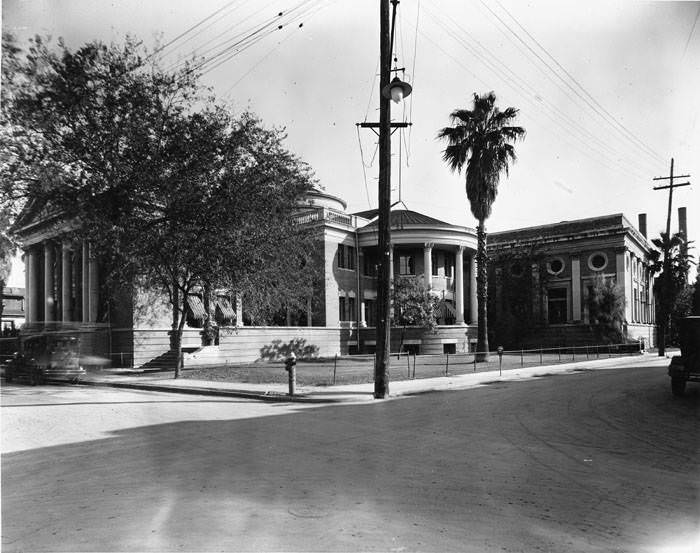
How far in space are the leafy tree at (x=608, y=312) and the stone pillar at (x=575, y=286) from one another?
4752mm

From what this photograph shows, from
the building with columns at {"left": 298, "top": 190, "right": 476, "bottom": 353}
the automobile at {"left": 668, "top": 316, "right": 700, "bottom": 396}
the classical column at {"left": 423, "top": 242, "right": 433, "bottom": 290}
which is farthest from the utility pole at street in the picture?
the classical column at {"left": 423, "top": 242, "right": 433, "bottom": 290}

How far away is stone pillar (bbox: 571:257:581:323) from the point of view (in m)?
46.9

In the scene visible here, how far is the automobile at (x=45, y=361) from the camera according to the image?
19375 mm

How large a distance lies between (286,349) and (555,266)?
28574 millimetres

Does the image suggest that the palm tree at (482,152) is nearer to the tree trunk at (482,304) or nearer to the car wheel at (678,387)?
the tree trunk at (482,304)

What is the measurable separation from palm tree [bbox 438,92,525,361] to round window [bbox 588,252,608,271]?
920 inches

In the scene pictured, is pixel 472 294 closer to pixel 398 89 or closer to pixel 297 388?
pixel 297 388

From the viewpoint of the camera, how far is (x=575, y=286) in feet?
156

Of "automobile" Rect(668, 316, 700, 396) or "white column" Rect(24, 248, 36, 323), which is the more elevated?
"white column" Rect(24, 248, 36, 323)

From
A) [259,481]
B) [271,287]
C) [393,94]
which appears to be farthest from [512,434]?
[271,287]

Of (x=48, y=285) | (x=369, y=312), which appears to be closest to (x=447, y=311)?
(x=369, y=312)

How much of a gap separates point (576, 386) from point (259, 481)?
1419cm

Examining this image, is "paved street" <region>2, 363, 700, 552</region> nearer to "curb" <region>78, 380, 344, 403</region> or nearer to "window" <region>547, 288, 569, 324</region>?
"curb" <region>78, 380, 344, 403</region>

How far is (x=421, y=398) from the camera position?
1484 centimetres
